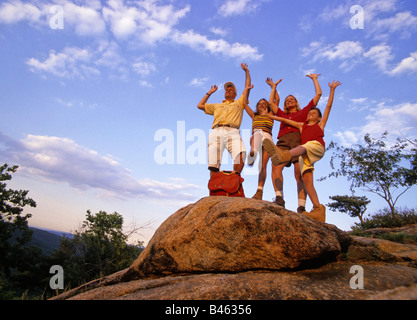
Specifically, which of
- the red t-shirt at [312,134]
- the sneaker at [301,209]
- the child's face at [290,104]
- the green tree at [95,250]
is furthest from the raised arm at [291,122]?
the green tree at [95,250]

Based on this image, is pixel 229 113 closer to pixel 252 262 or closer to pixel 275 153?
pixel 275 153

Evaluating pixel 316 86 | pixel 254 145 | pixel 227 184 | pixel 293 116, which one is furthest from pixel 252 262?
pixel 316 86

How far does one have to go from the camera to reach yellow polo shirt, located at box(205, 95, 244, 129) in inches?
209

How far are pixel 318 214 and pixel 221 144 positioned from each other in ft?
7.65

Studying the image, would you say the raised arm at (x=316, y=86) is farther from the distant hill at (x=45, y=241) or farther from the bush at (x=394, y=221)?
the distant hill at (x=45, y=241)

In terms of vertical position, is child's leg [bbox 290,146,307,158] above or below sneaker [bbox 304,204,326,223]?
above

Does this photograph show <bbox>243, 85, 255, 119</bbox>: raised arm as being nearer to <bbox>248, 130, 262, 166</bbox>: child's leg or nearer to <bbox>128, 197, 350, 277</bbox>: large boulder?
<bbox>248, 130, 262, 166</bbox>: child's leg

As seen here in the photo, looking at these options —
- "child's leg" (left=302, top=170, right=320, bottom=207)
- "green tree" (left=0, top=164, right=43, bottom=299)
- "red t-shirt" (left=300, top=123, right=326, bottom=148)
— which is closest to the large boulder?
"child's leg" (left=302, top=170, right=320, bottom=207)

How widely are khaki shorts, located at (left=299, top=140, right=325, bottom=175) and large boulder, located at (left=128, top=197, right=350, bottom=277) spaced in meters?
1.46

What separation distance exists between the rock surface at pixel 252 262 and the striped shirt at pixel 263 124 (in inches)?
87.8

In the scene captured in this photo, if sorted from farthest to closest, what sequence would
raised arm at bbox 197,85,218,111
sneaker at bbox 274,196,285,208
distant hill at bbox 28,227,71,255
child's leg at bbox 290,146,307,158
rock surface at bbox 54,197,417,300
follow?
1. distant hill at bbox 28,227,71,255
2. raised arm at bbox 197,85,218,111
3. sneaker at bbox 274,196,285,208
4. child's leg at bbox 290,146,307,158
5. rock surface at bbox 54,197,417,300
